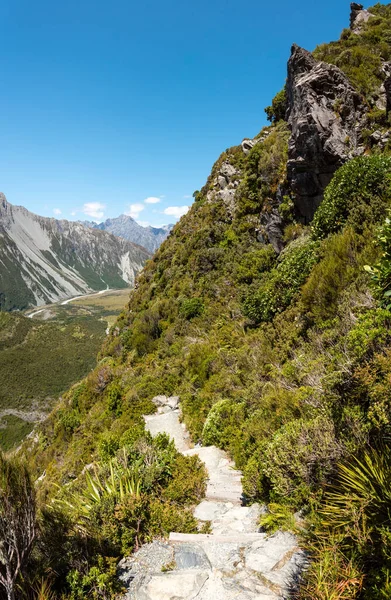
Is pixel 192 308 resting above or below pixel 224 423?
above

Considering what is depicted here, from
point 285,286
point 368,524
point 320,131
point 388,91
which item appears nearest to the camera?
point 368,524

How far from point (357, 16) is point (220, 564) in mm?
42202

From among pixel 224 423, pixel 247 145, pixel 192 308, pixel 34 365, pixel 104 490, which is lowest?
pixel 34 365

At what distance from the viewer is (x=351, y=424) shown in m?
4.73

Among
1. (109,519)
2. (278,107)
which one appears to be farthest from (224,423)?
(278,107)

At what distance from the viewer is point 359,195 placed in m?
11.6

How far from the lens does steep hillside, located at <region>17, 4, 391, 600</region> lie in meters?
4.31

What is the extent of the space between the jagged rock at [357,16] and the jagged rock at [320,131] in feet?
48.5

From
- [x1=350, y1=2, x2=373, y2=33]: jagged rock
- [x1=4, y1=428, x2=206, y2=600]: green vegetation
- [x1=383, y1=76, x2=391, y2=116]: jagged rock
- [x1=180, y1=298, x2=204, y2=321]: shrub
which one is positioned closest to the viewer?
[x1=4, y1=428, x2=206, y2=600]: green vegetation

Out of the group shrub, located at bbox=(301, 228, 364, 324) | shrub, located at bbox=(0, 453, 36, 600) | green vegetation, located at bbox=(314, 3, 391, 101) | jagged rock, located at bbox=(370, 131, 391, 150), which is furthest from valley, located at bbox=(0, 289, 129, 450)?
green vegetation, located at bbox=(314, 3, 391, 101)

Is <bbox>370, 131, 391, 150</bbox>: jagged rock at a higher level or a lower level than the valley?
higher

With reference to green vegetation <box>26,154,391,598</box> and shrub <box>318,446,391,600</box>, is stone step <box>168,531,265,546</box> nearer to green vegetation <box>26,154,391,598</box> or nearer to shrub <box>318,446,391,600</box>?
green vegetation <box>26,154,391,598</box>

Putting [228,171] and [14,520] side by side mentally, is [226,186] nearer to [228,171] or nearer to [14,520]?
[228,171]

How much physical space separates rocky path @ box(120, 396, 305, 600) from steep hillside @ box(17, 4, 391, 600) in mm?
344
